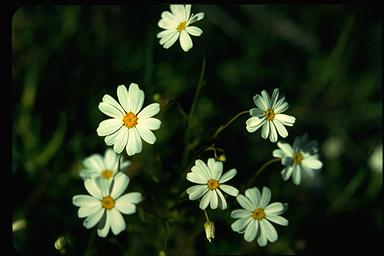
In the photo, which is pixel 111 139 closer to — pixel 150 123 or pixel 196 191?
pixel 150 123

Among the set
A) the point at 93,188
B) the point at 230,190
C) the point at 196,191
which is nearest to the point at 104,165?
the point at 93,188

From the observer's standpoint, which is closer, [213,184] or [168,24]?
[213,184]

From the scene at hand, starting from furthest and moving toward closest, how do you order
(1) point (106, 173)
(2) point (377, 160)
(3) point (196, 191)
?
(2) point (377, 160) < (1) point (106, 173) < (3) point (196, 191)

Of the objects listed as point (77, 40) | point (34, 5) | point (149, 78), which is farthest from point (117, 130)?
point (34, 5)

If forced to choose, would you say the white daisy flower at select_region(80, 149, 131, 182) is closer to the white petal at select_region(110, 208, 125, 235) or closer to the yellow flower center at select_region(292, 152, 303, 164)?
the white petal at select_region(110, 208, 125, 235)

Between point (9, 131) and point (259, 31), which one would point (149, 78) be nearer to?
point (9, 131)

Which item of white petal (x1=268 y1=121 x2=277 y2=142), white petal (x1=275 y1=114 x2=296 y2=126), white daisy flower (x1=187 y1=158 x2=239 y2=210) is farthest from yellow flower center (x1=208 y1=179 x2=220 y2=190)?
white petal (x1=275 y1=114 x2=296 y2=126)

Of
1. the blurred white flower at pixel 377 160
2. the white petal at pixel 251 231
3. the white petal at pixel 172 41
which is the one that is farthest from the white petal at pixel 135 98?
the blurred white flower at pixel 377 160

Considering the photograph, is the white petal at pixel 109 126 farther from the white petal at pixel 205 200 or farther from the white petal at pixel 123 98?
the white petal at pixel 205 200
